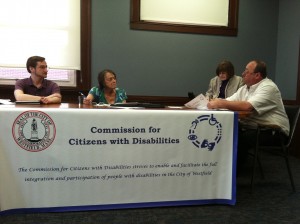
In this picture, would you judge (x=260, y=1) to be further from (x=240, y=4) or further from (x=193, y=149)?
(x=193, y=149)

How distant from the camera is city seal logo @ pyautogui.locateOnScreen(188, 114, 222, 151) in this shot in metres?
2.01

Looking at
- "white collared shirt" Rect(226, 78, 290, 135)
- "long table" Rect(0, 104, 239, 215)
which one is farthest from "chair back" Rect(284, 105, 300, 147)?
"long table" Rect(0, 104, 239, 215)

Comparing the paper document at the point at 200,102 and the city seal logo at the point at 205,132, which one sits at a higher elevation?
the paper document at the point at 200,102

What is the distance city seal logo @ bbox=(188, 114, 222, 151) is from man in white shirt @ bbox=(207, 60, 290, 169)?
0.81 feet

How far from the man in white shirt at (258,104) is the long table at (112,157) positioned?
31 centimetres

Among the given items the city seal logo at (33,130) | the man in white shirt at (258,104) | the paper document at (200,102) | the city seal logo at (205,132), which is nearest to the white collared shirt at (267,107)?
the man in white shirt at (258,104)

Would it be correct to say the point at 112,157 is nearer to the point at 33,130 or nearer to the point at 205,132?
the point at 33,130

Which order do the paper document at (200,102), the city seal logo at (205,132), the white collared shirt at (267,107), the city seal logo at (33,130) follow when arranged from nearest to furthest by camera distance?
the city seal logo at (33,130) → the city seal logo at (205,132) → the paper document at (200,102) → the white collared shirt at (267,107)

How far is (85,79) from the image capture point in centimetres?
387

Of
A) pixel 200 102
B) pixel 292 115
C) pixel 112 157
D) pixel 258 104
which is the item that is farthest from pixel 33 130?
pixel 292 115

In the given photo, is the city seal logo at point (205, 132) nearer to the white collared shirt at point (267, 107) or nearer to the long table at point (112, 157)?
the long table at point (112, 157)

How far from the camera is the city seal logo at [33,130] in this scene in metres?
1.80

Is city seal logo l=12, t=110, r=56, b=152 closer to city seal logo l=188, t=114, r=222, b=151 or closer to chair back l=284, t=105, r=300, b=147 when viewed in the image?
city seal logo l=188, t=114, r=222, b=151

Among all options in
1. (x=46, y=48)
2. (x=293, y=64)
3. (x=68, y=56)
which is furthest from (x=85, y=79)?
(x=293, y=64)
